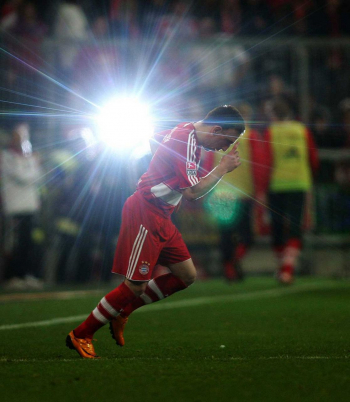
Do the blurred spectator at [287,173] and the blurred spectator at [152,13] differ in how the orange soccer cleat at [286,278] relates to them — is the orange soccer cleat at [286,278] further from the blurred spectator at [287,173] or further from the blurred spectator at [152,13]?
the blurred spectator at [152,13]

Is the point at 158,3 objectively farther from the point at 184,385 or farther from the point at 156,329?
the point at 184,385

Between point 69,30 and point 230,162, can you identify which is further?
point 69,30

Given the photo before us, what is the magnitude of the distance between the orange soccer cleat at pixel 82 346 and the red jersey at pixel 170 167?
0.90 meters

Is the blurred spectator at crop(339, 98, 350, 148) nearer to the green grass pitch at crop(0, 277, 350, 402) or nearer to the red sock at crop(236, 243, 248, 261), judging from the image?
the red sock at crop(236, 243, 248, 261)

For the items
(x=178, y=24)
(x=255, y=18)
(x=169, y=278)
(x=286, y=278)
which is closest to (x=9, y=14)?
(x=178, y=24)

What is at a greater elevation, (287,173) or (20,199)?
(287,173)

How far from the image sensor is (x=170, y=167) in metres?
4.91

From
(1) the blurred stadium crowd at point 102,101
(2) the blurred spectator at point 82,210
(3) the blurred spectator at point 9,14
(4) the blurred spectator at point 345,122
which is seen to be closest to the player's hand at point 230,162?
(1) the blurred stadium crowd at point 102,101

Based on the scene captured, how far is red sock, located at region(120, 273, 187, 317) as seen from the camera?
5.21 metres

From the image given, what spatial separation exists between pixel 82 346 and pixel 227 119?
1.61 meters

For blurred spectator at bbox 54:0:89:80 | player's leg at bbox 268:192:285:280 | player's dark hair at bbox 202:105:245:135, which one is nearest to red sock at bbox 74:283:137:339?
player's dark hair at bbox 202:105:245:135

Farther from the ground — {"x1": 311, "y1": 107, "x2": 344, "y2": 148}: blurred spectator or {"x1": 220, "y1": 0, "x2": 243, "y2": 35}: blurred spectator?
{"x1": 220, "y1": 0, "x2": 243, "y2": 35}: blurred spectator

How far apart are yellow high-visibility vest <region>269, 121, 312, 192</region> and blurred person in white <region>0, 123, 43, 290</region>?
11.0 feet

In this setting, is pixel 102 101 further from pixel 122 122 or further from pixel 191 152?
pixel 191 152
